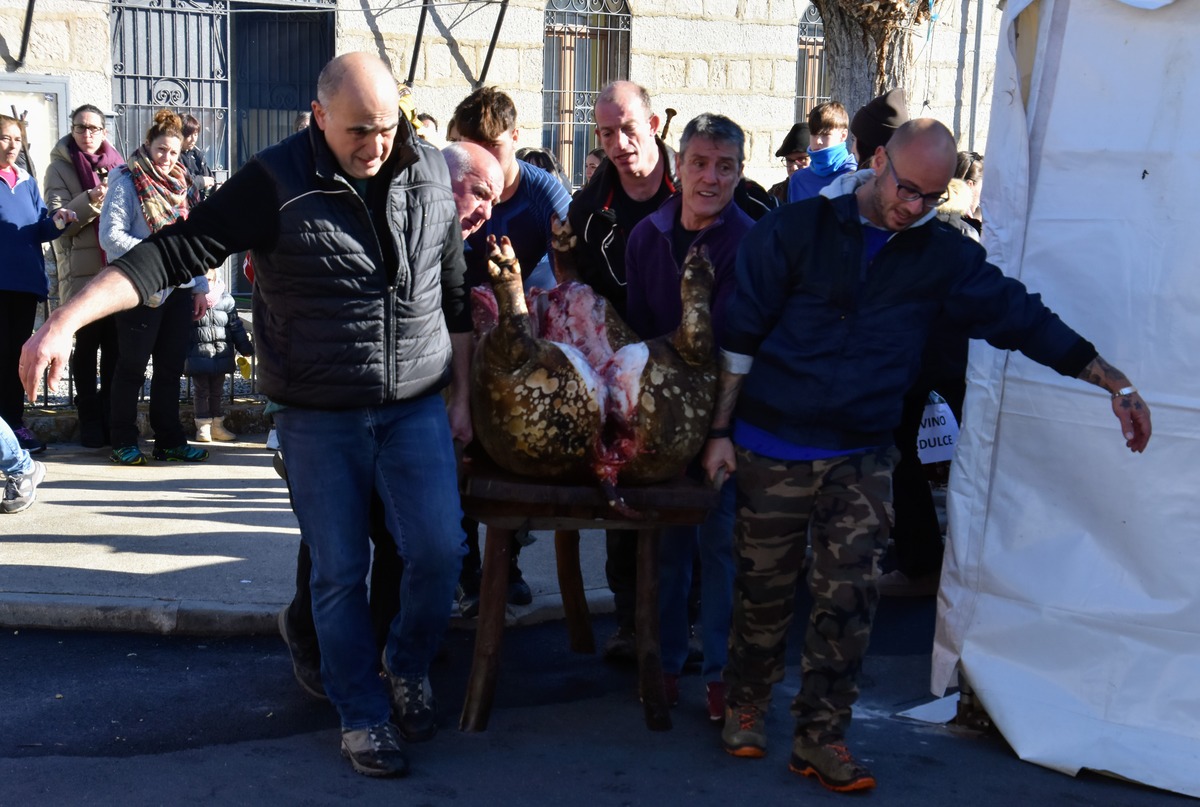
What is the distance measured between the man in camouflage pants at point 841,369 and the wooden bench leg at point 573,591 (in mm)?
939

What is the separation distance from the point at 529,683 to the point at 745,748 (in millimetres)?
958

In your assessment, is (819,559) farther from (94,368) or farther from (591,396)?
(94,368)

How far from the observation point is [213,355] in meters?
8.20

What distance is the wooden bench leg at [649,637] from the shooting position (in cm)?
440

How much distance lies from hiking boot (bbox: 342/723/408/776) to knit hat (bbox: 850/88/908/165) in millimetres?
3647

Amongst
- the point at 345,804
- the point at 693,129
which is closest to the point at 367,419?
the point at 345,804

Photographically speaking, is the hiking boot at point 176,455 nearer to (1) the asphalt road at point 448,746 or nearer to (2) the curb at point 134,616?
(2) the curb at point 134,616

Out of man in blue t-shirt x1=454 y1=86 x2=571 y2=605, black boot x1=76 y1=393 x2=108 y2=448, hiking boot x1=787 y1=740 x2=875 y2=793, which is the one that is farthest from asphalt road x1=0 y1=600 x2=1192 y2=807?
black boot x1=76 y1=393 x2=108 y2=448

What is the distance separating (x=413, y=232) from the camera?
3957mm

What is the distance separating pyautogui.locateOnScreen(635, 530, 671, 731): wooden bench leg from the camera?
440cm

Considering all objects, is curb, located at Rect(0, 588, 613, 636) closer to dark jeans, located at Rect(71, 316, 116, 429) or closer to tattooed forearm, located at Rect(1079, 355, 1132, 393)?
dark jeans, located at Rect(71, 316, 116, 429)

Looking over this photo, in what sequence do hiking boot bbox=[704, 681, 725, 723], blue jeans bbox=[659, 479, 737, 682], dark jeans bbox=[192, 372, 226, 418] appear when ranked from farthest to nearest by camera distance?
1. dark jeans bbox=[192, 372, 226, 418]
2. blue jeans bbox=[659, 479, 737, 682]
3. hiking boot bbox=[704, 681, 725, 723]

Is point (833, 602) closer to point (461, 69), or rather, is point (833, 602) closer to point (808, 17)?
point (461, 69)

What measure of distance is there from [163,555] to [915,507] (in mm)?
3292
